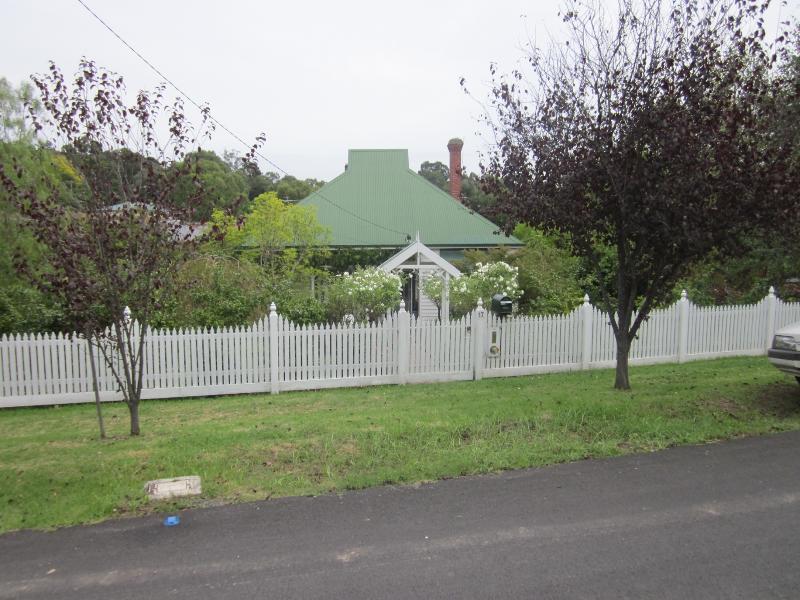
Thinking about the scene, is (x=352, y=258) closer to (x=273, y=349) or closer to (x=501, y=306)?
(x=501, y=306)

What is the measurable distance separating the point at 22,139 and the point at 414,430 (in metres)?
11.8

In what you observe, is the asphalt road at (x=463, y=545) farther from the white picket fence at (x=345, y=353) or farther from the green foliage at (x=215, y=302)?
the green foliage at (x=215, y=302)

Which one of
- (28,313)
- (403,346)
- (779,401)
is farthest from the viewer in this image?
(403,346)

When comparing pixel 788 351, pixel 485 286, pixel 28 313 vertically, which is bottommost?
pixel 788 351

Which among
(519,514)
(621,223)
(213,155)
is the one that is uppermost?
(213,155)

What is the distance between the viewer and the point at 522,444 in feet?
20.4

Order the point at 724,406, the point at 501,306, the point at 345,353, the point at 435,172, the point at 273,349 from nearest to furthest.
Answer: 1. the point at 724,406
2. the point at 273,349
3. the point at 345,353
4. the point at 501,306
5. the point at 435,172

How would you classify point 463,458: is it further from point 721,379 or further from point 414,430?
point 721,379

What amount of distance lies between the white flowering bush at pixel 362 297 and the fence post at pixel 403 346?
1880mm

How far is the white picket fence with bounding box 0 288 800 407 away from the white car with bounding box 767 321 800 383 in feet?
11.3

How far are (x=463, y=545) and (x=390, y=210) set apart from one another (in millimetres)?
20717

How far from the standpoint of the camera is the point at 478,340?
34.4 ft

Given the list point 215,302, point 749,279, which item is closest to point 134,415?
point 215,302

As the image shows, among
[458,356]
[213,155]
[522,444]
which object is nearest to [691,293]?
[458,356]
